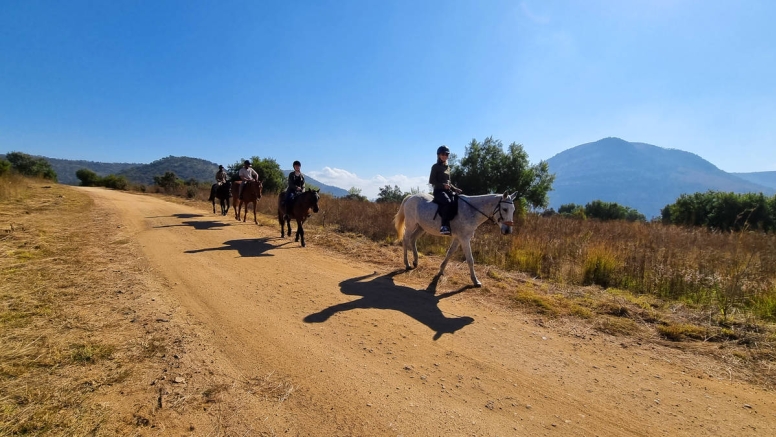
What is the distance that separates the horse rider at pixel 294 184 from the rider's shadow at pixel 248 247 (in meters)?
1.65

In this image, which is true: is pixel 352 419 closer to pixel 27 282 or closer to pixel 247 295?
pixel 247 295

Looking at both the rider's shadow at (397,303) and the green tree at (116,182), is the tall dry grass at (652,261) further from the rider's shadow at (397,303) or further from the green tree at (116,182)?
the green tree at (116,182)

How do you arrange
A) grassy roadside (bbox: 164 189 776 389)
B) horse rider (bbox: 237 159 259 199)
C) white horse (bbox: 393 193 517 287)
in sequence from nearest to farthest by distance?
grassy roadside (bbox: 164 189 776 389), white horse (bbox: 393 193 517 287), horse rider (bbox: 237 159 259 199)

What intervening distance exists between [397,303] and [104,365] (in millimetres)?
3824

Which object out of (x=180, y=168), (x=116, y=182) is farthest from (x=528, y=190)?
(x=180, y=168)

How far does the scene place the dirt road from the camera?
268 centimetres

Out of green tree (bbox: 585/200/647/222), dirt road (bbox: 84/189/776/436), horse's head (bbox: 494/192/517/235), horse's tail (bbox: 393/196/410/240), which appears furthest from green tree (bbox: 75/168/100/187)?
green tree (bbox: 585/200/647/222)

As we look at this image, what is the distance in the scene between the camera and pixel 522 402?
9.71 feet

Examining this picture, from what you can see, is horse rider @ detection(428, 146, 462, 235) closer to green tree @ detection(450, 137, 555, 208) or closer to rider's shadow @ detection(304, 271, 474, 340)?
rider's shadow @ detection(304, 271, 474, 340)

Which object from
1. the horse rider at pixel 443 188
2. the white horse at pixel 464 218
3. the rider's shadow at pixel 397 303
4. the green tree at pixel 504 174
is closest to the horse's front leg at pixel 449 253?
the white horse at pixel 464 218

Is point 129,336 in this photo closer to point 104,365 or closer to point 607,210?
point 104,365

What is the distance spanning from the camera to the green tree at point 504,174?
93.1 ft

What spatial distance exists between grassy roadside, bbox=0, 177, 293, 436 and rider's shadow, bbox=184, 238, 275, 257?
251 cm

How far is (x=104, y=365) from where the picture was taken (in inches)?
119
